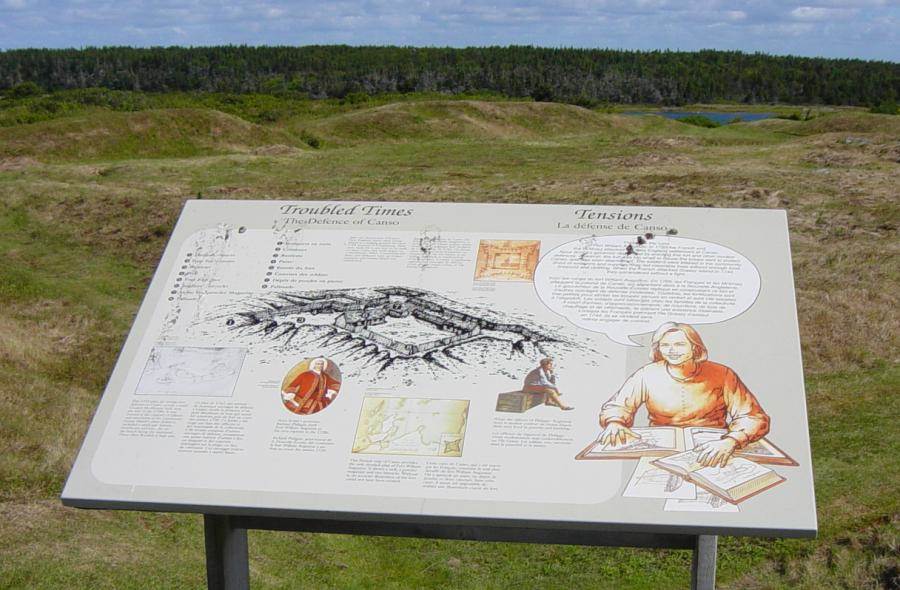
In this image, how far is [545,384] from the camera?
3.91 meters

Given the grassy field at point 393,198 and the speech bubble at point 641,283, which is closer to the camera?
the speech bubble at point 641,283

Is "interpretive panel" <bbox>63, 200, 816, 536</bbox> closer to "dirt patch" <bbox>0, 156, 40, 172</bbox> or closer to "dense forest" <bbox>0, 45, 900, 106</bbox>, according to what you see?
"dirt patch" <bbox>0, 156, 40, 172</bbox>

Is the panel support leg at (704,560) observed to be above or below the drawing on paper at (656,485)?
below

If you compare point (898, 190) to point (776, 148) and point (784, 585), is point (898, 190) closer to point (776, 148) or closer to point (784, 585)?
point (776, 148)

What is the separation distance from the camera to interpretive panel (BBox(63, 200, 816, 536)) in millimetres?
3561

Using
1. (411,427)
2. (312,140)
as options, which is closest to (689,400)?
(411,427)

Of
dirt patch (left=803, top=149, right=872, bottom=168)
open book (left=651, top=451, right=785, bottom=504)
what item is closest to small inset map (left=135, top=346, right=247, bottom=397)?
open book (left=651, top=451, right=785, bottom=504)

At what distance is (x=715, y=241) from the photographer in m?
4.43

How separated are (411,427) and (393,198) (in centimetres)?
1319

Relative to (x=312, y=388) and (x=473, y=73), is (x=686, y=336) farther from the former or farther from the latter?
(x=473, y=73)

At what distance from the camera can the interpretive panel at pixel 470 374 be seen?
356cm

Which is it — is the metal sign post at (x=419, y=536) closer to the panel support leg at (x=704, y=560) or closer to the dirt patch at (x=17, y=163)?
the panel support leg at (x=704, y=560)

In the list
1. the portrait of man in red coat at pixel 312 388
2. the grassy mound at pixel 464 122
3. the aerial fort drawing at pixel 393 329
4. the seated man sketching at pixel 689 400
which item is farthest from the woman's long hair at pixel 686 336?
the grassy mound at pixel 464 122

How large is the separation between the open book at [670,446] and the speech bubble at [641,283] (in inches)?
18.9
